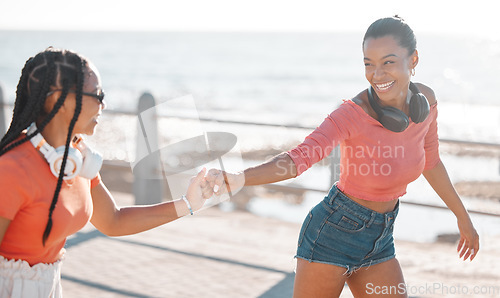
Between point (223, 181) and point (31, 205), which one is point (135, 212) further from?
point (31, 205)

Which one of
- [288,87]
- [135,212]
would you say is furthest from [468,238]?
[288,87]

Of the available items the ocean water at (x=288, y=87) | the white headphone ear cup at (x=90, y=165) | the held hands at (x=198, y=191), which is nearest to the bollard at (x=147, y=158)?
the ocean water at (x=288, y=87)

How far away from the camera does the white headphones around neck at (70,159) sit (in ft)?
7.63

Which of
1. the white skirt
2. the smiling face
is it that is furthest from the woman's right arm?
the white skirt

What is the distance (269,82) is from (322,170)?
112ft

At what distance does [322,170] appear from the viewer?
16938mm

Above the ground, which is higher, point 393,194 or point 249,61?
point 393,194

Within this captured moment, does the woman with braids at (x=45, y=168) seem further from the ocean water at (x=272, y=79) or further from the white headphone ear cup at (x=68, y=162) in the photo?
the ocean water at (x=272, y=79)

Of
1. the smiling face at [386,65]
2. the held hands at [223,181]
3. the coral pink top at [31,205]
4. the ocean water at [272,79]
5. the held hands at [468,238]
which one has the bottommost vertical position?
the ocean water at [272,79]

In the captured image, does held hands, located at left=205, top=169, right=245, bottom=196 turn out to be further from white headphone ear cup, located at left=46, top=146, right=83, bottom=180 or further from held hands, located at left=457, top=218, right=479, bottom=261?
held hands, located at left=457, top=218, right=479, bottom=261

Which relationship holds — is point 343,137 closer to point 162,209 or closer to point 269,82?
point 162,209

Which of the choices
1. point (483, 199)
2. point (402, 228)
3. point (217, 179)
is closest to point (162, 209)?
point (217, 179)

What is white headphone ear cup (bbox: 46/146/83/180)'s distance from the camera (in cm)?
232

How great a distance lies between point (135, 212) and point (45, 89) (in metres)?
0.79
